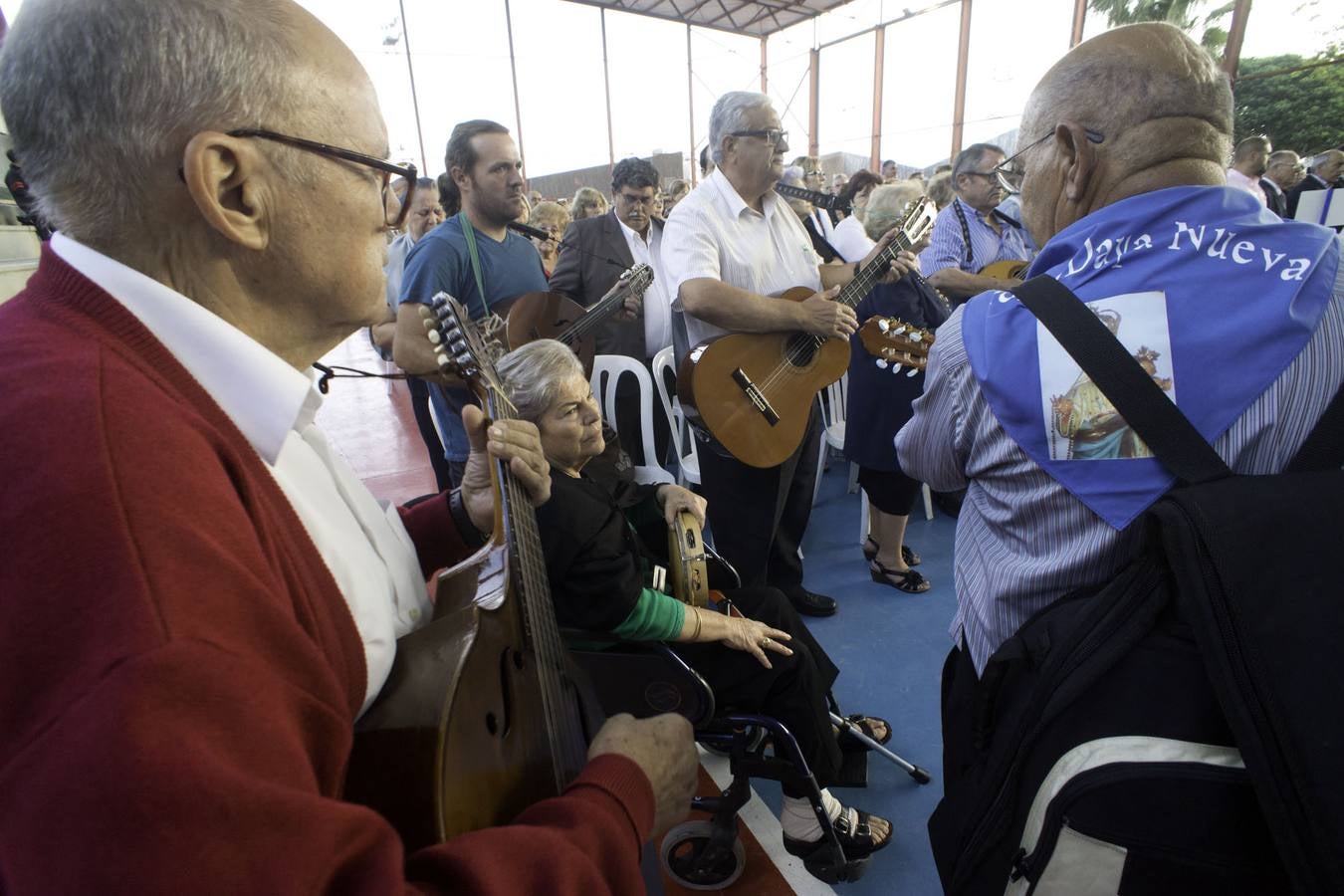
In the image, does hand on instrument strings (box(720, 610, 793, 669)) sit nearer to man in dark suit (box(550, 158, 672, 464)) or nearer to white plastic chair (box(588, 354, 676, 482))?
white plastic chair (box(588, 354, 676, 482))

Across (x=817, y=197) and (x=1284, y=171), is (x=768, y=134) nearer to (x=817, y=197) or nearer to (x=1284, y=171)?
(x=817, y=197)

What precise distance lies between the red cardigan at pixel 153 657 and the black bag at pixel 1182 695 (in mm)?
752

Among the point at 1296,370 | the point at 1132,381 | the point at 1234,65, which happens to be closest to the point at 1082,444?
the point at 1132,381

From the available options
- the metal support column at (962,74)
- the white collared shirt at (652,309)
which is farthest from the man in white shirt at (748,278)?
the metal support column at (962,74)

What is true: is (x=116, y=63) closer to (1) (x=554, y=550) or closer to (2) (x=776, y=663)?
(1) (x=554, y=550)

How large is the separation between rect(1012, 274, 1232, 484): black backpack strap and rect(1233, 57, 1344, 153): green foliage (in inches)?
460

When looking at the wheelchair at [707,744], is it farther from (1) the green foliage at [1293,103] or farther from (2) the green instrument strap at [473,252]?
(1) the green foliage at [1293,103]

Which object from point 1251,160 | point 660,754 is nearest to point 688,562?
point 660,754

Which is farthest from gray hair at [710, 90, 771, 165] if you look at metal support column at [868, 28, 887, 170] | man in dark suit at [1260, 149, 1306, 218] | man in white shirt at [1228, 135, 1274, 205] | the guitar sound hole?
metal support column at [868, 28, 887, 170]

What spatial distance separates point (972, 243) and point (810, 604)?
2.00 meters

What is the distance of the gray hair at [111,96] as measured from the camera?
59 centimetres

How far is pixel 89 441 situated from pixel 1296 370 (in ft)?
4.32

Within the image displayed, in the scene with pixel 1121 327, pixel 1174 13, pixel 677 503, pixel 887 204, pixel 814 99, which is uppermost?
pixel 814 99

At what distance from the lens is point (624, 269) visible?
366 centimetres
